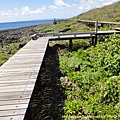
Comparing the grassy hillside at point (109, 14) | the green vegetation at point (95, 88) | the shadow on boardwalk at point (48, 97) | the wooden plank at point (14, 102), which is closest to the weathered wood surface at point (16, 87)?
the wooden plank at point (14, 102)

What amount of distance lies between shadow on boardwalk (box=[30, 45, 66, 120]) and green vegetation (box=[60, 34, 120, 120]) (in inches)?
9.7

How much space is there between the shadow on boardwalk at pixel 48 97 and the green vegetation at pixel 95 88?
25 centimetres

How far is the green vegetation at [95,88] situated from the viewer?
543cm

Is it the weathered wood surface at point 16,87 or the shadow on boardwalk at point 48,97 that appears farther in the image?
the shadow on boardwalk at point 48,97

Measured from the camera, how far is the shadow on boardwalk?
18.7ft

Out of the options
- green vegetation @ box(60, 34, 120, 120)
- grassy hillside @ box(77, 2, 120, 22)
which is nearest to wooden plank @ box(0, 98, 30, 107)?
green vegetation @ box(60, 34, 120, 120)

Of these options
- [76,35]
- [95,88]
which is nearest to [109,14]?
[76,35]

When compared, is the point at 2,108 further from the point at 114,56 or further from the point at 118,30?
the point at 118,30

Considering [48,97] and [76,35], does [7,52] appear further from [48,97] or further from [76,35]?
[48,97]

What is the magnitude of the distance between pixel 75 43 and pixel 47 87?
8086mm

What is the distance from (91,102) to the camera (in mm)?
5773

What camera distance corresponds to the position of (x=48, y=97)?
22.2ft

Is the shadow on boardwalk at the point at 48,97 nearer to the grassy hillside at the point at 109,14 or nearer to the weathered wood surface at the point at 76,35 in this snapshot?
the weathered wood surface at the point at 76,35

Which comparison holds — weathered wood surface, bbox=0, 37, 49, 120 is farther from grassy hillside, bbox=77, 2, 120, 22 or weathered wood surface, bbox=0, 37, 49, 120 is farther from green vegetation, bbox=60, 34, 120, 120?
grassy hillside, bbox=77, 2, 120, 22
